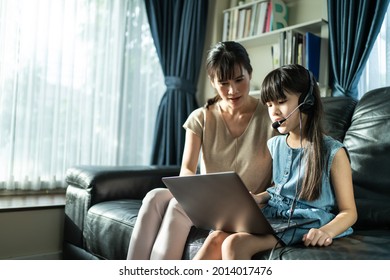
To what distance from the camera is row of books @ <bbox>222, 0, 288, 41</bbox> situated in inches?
91.4

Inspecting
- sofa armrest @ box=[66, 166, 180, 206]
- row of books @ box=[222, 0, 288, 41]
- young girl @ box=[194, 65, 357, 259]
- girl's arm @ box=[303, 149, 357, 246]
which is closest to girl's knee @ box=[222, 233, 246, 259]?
young girl @ box=[194, 65, 357, 259]

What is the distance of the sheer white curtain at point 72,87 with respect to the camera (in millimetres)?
2119

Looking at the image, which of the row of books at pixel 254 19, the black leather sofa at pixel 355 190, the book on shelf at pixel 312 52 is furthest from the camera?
the row of books at pixel 254 19

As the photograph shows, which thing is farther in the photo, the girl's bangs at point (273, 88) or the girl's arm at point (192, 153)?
the girl's arm at point (192, 153)

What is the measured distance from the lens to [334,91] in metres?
2.05

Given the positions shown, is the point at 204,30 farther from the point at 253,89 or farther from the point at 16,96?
the point at 16,96

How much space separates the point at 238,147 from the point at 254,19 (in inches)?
51.0

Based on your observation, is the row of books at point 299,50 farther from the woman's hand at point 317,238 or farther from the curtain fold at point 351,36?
the woman's hand at point 317,238

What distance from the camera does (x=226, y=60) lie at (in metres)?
1.33

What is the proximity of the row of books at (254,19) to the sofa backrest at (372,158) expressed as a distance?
39.1 inches

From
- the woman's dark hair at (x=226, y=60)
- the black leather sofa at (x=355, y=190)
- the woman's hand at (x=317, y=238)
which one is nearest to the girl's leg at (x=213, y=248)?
the black leather sofa at (x=355, y=190)

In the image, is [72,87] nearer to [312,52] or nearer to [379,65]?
[312,52]

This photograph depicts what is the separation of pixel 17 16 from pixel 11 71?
0.99ft
